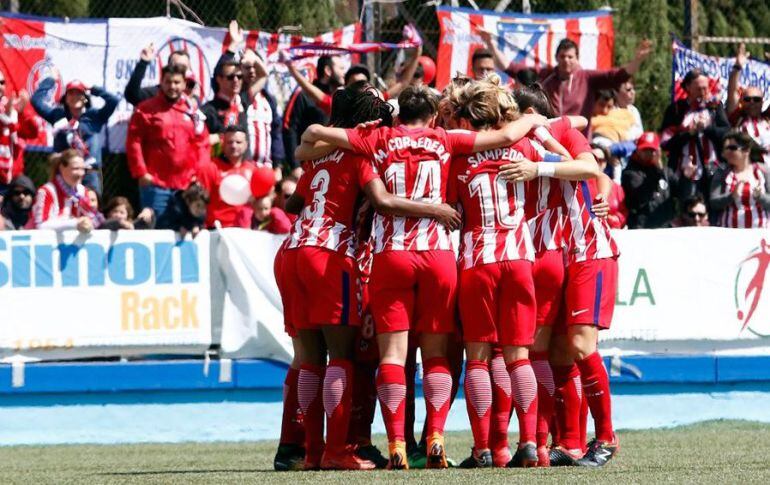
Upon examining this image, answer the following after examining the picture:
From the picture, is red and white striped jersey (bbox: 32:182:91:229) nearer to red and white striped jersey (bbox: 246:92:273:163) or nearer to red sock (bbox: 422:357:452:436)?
red and white striped jersey (bbox: 246:92:273:163)

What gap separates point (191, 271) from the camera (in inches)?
466

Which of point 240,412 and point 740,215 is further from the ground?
point 740,215

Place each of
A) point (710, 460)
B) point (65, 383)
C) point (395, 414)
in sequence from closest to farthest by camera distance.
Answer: point (395, 414) < point (710, 460) < point (65, 383)

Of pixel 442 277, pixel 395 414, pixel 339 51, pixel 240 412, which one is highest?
pixel 339 51

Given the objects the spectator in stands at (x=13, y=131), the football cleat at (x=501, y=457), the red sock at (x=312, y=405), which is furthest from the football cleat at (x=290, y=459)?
the spectator in stands at (x=13, y=131)

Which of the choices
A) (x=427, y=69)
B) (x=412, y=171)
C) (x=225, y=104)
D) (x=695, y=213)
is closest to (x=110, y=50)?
(x=225, y=104)

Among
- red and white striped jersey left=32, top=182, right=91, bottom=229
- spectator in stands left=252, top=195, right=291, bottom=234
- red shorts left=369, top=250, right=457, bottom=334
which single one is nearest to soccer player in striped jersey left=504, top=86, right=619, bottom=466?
red shorts left=369, top=250, right=457, bottom=334

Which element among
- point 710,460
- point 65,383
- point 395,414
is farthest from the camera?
point 65,383

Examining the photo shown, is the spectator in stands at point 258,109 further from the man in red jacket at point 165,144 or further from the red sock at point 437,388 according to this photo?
the red sock at point 437,388

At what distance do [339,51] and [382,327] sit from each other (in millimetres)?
6532

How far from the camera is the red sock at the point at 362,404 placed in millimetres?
8328

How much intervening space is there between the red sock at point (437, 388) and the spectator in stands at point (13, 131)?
612 centimetres

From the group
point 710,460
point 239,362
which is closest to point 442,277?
point 710,460

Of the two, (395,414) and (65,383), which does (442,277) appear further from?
(65,383)
